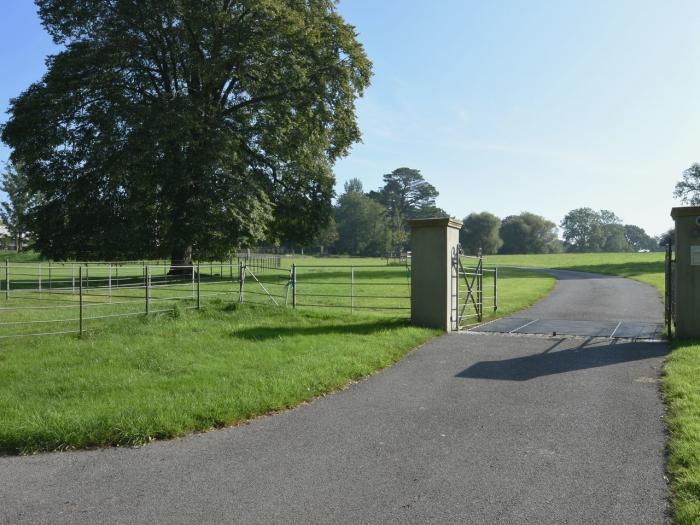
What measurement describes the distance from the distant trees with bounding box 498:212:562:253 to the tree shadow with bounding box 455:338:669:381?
113871 mm

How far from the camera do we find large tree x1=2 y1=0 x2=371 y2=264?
26.0 meters

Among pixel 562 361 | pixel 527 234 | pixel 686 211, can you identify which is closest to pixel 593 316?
pixel 686 211

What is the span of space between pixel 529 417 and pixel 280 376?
335 centimetres

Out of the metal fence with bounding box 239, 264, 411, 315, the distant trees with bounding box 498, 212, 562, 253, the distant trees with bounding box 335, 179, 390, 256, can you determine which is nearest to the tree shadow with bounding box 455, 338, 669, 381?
the metal fence with bounding box 239, 264, 411, 315

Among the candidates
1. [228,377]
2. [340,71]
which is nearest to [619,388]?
[228,377]

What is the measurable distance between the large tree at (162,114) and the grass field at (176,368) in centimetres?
1296

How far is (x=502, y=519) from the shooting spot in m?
3.79

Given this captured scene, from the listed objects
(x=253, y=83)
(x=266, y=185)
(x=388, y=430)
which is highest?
(x=253, y=83)

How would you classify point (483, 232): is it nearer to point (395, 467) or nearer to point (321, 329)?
point (321, 329)

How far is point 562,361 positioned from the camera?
9109 millimetres

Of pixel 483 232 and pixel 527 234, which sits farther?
pixel 527 234

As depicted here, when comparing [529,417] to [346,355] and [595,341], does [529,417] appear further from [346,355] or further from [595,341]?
[595,341]

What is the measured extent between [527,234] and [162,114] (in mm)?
105505

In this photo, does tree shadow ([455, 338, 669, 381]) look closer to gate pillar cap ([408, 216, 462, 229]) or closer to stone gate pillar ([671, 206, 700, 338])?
stone gate pillar ([671, 206, 700, 338])
